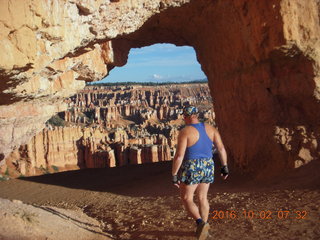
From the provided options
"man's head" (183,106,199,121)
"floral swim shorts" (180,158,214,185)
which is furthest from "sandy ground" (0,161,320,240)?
"man's head" (183,106,199,121)

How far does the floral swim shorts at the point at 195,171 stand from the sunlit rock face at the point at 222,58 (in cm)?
304

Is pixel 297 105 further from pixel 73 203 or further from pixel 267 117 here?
pixel 73 203

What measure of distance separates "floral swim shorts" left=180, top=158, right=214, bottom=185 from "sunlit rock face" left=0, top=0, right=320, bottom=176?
3.04m

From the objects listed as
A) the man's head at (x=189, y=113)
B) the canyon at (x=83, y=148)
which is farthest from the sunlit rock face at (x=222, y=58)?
the canyon at (x=83, y=148)

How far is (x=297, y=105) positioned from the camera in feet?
28.0

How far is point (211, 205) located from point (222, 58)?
4660mm

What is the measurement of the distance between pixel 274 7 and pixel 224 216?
4.93 metres

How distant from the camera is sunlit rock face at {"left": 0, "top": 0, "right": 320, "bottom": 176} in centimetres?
587

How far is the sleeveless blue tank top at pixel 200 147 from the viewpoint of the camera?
454 centimetres

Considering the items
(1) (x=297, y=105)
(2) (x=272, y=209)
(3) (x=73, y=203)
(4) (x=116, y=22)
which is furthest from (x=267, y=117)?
(3) (x=73, y=203)

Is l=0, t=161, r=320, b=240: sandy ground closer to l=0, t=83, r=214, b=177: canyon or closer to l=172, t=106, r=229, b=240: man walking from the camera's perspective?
l=172, t=106, r=229, b=240: man walking

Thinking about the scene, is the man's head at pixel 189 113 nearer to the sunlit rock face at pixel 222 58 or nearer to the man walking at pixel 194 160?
the man walking at pixel 194 160

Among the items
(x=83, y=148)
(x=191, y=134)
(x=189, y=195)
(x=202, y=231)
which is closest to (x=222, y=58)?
(x=191, y=134)

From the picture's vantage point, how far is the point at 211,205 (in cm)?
677
